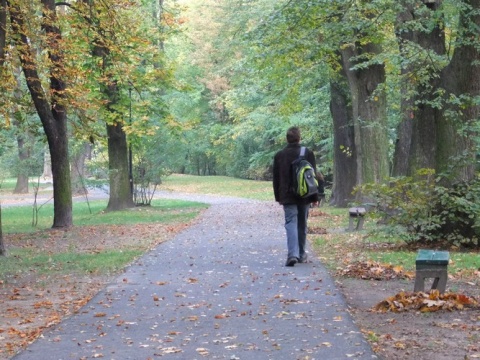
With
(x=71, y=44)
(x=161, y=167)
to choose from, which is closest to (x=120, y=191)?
(x=161, y=167)

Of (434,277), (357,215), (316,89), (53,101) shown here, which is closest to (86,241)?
(53,101)

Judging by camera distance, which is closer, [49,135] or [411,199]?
[411,199]

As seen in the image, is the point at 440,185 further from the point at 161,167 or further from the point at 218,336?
the point at 161,167

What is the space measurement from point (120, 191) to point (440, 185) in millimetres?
17453

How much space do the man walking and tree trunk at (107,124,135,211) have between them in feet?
54.6

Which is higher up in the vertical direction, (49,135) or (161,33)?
(161,33)

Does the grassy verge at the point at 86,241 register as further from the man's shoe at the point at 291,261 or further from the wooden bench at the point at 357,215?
the wooden bench at the point at 357,215

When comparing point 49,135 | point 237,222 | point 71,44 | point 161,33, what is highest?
point 161,33

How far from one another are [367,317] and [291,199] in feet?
13.3

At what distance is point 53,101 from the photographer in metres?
20.1

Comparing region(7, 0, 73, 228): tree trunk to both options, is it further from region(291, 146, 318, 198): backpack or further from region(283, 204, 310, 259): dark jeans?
region(283, 204, 310, 259): dark jeans

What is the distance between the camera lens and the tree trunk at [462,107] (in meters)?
13.5

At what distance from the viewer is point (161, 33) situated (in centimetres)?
2788

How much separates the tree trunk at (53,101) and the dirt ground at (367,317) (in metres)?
7.10
